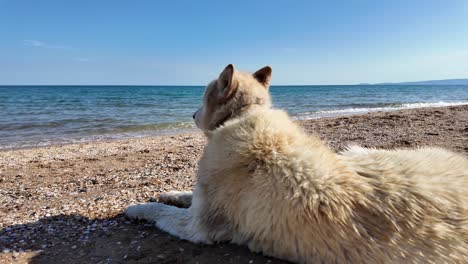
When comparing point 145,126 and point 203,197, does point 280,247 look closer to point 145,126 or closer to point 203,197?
point 203,197

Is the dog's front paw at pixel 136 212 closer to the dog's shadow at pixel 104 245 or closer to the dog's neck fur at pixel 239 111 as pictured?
the dog's shadow at pixel 104 245

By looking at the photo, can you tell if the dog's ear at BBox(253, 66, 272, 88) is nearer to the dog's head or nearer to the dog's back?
the dog's head

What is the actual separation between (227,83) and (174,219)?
1600mm

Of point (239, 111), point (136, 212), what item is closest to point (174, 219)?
point (136, 212)

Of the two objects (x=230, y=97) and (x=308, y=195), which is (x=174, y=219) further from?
(x=308, y=195)

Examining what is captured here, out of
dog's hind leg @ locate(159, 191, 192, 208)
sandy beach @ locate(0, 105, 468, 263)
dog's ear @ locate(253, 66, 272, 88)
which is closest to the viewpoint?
sandy beach @ locate(0, 105, 468, 263)

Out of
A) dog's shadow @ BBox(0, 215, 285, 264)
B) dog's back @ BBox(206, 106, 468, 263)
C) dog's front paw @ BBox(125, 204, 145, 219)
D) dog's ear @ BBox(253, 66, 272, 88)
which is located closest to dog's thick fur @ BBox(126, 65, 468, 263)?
dog's back @ BBox(206, 106, 468, 263)

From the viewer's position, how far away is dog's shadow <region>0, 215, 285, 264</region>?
→ 3.02m

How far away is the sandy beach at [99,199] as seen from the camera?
3.13 m

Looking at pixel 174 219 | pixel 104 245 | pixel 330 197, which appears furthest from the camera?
pixel 174 219

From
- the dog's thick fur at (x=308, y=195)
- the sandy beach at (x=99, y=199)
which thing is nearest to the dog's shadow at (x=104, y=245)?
the sandy beach at (x=99, y=199)

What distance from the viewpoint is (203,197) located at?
306 cm

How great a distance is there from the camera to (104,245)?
3344mm

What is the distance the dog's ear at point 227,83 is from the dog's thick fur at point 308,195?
0.01 meters
